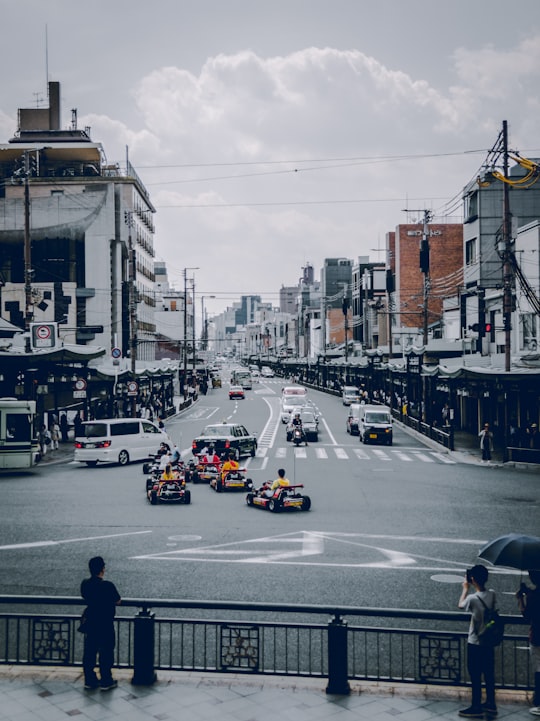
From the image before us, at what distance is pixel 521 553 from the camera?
1034 cm

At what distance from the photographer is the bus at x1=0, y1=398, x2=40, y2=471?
30.8m

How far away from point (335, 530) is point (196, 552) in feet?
13.8

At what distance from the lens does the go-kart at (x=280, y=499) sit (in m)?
22.5

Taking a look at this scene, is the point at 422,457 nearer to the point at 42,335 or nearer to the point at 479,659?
the point at 42,335

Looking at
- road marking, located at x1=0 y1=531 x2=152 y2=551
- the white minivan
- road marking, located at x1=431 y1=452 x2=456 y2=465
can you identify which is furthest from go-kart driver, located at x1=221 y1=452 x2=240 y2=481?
road marking, located at x1=431 y1=452 x2=456 y2=465

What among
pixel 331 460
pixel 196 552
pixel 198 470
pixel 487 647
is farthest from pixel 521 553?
pixel 331 460

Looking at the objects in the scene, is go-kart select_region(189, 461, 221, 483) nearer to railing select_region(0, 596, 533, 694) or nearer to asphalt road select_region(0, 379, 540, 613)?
asphalt road select_region(0, 379, 540, 613)

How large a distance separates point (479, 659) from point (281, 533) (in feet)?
35.2

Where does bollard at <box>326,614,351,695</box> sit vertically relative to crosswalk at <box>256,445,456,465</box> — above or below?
above

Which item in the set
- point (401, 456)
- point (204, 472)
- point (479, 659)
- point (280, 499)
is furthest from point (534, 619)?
point (401, 456)

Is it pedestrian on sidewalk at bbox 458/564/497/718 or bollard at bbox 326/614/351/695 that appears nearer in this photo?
pedestrian on sidewalk at bbox 458/564/497/718

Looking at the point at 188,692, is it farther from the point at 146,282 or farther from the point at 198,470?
the point at 146,282

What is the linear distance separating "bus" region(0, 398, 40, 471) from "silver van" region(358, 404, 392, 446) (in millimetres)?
19299

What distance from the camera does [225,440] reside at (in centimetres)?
3381
